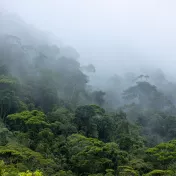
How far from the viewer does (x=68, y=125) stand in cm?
3541

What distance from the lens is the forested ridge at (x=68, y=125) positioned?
25.4 metres

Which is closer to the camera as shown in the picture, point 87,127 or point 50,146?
point 50,146

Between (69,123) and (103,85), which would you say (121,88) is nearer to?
(103,85)

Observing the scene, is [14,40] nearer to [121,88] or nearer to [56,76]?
[56,76]

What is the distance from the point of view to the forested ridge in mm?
25391

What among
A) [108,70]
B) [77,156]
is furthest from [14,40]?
[77,156]

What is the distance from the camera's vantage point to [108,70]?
9556cm

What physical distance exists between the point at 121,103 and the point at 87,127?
34.8 m

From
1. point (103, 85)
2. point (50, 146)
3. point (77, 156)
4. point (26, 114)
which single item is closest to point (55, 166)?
point (77, 156)

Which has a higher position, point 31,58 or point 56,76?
point 31,58

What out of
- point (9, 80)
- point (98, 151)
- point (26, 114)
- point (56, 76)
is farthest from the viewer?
point (56, 76)

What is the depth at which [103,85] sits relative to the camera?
8231 cm

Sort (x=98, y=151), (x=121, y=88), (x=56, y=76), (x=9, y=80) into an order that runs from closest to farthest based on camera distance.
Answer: (x=98, y=151)
(x=9, y=80)
(x=56, y=76)
(x=121, y=88)

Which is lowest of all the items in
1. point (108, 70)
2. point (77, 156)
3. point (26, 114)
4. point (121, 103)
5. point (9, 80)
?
point (77, 156)
